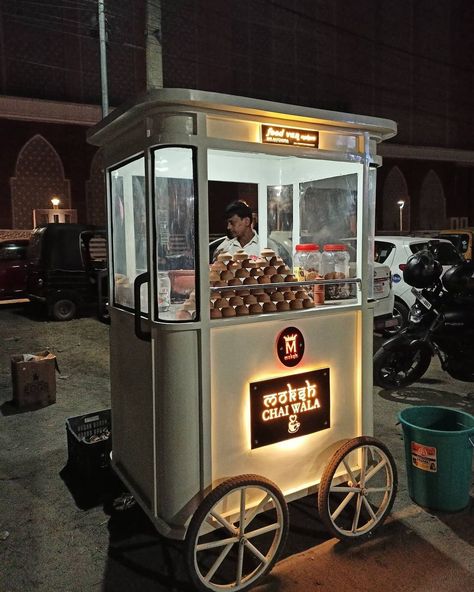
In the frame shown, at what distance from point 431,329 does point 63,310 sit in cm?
800

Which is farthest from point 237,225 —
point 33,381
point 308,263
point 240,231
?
point 33,381

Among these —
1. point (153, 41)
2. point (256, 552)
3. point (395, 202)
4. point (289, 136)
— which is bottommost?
point (256, 552)

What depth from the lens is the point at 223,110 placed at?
2576mm

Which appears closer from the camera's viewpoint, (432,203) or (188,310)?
(188,310)

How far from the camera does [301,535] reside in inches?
126

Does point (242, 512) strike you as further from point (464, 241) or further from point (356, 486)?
point (464, 241)

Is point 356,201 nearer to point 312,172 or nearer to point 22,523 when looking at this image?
point 312,172

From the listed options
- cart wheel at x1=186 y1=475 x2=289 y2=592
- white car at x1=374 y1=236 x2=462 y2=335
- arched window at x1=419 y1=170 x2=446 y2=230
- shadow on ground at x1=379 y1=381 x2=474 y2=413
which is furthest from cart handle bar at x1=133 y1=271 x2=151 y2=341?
arched window at x1=419 y1=170 x2=446 y2=230

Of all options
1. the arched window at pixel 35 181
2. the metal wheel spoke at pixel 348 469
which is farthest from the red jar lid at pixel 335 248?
the arched window at pixel 35 181

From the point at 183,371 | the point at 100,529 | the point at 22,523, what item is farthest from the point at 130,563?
the point at 183,371

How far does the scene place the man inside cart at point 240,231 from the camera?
4.00 m

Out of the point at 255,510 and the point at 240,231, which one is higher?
the point at 240,231

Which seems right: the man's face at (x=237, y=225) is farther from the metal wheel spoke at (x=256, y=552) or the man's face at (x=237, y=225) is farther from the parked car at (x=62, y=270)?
the parked car at (x=62, y=270)

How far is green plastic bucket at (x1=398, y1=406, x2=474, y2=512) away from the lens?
3264 millimetres
